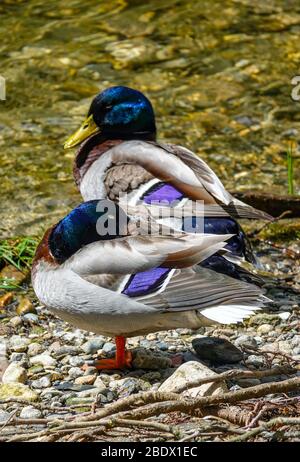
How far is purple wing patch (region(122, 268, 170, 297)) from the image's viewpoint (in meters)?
4.65

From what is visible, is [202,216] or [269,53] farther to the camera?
[269,53]

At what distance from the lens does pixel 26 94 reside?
8.59 meters

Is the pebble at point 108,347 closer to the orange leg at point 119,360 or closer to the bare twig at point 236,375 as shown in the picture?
the orange leg at point 119,360

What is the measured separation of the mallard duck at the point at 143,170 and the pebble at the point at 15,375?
99 cm

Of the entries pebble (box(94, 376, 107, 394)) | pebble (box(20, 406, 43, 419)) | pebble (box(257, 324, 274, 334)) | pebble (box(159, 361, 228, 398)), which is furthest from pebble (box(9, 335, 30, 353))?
pebble (box(257, 324, 274, 334))

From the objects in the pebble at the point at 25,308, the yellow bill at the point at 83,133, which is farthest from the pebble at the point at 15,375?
the yellow bill at the point at 83,133

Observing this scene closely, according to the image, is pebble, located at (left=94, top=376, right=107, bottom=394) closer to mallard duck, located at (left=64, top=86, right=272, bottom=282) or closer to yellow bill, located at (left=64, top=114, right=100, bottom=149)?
mallard duck, located at (left=64, top=86, right=272, bottom=282)

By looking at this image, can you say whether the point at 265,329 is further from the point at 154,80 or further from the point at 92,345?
the point at 154,80

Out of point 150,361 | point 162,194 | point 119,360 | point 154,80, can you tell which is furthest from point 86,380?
point 154,80

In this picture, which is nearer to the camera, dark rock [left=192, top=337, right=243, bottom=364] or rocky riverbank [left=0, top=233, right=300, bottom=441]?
rocky riverbank [left=0, top=233, right=300, bottom=441]

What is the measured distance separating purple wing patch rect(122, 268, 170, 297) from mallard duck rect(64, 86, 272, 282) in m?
0.26
